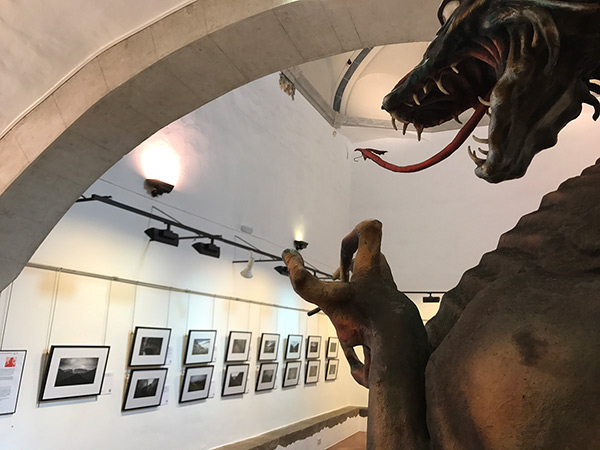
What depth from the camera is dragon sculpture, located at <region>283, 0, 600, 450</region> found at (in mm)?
717

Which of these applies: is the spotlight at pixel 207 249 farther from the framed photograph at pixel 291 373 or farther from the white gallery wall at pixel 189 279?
the framed photograph at pixel 291 373

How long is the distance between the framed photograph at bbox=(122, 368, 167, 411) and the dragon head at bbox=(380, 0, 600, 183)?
15.8 ft

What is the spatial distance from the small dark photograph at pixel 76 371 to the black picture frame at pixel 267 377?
10.5ft

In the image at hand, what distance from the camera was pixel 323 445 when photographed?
356 inches

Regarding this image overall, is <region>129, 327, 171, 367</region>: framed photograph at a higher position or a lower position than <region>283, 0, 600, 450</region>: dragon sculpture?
lower

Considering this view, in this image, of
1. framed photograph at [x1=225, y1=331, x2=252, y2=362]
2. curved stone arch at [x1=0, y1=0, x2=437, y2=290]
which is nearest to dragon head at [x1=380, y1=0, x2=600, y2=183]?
curved stone arch at [x1=0, y1=0, x2=437, y2=290]

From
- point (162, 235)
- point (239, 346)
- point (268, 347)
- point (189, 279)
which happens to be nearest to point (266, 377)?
point (268, 347)

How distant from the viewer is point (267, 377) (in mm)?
7547

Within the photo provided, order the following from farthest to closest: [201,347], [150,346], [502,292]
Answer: [201,347], [150,346], [502,292]

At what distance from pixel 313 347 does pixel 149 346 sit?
176 inches

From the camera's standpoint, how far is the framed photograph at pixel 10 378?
3.81 m

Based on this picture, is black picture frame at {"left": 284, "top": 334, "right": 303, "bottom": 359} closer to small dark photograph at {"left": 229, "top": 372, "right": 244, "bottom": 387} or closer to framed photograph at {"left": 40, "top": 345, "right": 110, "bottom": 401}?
small dark photograph at {"left": 229, "top": 372, "right": 244, "bottom": 387}

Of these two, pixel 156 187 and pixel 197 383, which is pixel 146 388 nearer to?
pixel 197 383

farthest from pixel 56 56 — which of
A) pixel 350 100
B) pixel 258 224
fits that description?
pixel 350 100
